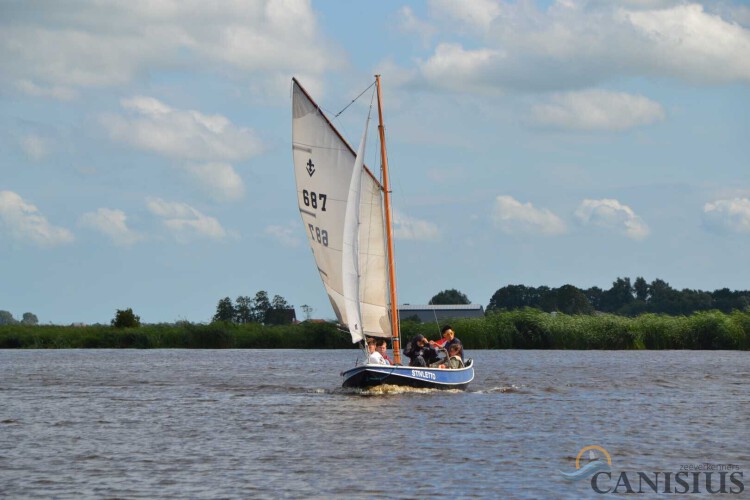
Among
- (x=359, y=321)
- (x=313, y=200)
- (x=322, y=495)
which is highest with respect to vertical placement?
(x=313, y=200)

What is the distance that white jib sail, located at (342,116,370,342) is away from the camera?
3728 centimetres

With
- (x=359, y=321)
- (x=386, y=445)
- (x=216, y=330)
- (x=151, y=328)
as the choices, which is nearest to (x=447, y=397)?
(x=359, y=321)

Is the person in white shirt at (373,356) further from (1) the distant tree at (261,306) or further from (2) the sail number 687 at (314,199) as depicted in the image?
(1) the distant tree at (261,306)

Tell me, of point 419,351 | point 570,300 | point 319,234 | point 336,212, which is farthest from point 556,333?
point 570,300

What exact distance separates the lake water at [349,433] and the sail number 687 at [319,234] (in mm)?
5427

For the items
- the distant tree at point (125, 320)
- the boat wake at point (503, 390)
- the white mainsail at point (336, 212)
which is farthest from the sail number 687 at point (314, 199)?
the distant tree at point (125, 320)

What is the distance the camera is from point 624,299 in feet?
626

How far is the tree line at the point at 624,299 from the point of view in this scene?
159 m

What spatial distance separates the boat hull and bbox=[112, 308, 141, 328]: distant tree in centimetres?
6847

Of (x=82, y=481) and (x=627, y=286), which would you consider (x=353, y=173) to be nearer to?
(x=82, y=481)

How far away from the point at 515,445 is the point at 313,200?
1569cm

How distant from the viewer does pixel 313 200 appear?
39.9m

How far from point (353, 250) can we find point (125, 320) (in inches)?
2751

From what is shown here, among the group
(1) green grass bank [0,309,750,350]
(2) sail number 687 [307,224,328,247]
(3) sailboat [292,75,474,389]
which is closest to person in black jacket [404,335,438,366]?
(3) sailboat [292,75,474,389]
